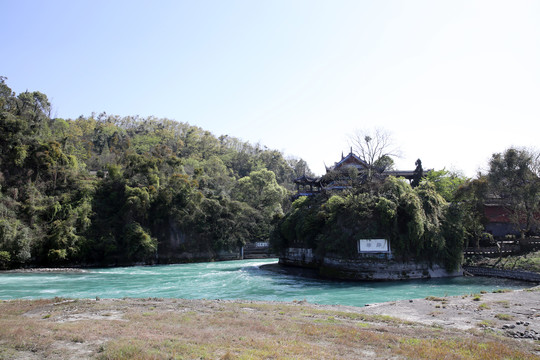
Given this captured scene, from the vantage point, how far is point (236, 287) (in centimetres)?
2466

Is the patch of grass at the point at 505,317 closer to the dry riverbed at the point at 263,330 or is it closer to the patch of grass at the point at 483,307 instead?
the dry riverbed at the point at 263,330

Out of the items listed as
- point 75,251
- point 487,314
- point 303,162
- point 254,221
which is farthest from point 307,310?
point 303,162

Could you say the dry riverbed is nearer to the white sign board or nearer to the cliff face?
the cliff face

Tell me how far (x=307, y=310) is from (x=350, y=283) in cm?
1281

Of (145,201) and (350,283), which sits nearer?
(350,283)

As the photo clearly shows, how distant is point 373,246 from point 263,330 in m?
19.5

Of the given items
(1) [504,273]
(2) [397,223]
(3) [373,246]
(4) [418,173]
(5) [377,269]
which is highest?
(4) [418,173]

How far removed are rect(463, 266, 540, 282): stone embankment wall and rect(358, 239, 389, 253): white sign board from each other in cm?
835

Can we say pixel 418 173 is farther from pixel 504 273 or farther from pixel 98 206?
pixel 98 206

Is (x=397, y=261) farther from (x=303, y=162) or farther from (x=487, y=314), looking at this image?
(x=303, y=162)

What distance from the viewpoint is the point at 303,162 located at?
108625mm

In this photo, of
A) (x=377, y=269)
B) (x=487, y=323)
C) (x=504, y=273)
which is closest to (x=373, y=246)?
(x=377, y=269)

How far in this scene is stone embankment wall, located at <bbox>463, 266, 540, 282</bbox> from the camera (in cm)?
2505

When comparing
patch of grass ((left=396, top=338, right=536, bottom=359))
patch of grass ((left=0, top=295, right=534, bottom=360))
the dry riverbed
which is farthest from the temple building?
patch of grass ((left=396, top=338, right=536, bottom=359))
